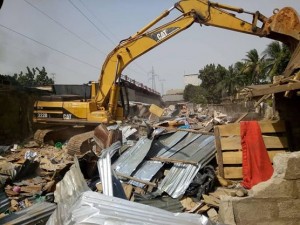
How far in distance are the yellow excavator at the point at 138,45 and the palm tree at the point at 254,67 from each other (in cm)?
2696

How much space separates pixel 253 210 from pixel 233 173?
194 cm

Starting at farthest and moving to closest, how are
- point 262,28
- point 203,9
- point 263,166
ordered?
point 203,9 < point 262,28 < point 263,166

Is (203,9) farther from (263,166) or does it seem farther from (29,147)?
(29,147)

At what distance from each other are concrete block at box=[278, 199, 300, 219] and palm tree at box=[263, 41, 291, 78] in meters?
26.3

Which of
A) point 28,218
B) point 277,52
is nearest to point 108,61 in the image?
point 28,218

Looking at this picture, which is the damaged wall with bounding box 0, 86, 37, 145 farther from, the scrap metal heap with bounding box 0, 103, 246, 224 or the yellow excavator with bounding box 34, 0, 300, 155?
the scrap metal heap with bounding box 0, 103, 246, 224

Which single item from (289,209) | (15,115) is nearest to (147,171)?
(289,209)

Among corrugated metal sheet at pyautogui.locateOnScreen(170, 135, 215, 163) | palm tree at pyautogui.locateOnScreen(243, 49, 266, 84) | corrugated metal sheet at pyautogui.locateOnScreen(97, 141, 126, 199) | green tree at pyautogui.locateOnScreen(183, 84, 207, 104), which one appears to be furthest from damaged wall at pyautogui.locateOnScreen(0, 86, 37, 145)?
green tree at pyautogui.locateOnScreen(183, 84, 207, 104)

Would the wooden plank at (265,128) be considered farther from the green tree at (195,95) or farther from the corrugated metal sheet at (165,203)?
the green tree at (195,95)

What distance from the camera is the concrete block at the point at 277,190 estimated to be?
4.36 metres

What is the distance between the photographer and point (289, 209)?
14.5 ft

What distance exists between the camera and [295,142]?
6312 millimetres

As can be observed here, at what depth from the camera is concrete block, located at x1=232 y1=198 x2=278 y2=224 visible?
443cm

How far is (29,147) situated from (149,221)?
10973 mm
